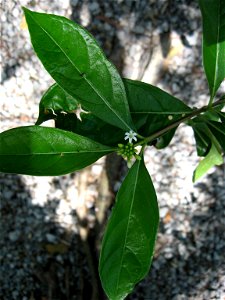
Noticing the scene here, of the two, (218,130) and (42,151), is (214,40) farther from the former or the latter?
(42,151)

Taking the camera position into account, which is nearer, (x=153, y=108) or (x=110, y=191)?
(x=153, y=108)

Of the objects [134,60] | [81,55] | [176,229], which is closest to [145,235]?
[81,55]

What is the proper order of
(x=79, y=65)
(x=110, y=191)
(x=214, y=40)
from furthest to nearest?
(x=110, y=191), (x=214, y=40), (x=79, y=65)

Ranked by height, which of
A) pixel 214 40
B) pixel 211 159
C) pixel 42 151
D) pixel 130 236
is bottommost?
pixel 130 236

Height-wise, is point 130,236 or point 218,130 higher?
point 218,130

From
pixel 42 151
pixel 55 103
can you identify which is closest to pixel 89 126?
pixel 55 103

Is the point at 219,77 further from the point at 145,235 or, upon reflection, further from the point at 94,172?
the point at 94,172
